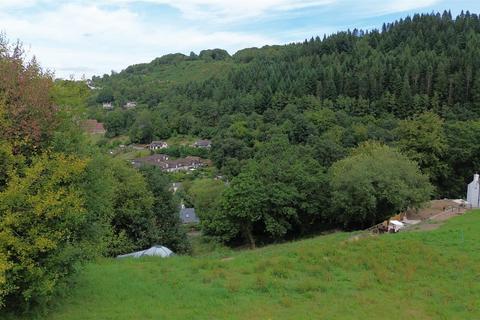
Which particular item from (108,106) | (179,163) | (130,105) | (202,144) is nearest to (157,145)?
(202,144)

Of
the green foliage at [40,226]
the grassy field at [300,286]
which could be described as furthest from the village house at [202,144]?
the green foliage at [40,226]

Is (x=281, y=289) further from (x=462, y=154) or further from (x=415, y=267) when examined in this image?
(x=462, y=154)

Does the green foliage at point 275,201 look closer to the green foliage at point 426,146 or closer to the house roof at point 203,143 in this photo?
the green foliage at point 426,146

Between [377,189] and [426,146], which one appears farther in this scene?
[426,146]

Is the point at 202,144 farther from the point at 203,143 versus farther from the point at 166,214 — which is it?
the point at 166,214

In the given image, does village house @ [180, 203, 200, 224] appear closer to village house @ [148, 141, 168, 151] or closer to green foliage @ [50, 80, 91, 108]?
village house @ [148, 141, 168, 151]

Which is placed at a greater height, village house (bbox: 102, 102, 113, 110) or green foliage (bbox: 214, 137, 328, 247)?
village house (bbox: 102, 102, 113, 110)

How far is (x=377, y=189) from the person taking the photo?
26.4 meters

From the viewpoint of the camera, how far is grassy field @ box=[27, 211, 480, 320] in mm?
9656

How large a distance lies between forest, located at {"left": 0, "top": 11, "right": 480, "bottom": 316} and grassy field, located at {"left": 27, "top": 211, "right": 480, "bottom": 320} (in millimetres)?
1237

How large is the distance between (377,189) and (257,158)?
940 inches

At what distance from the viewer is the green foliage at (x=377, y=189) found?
26.0 meters

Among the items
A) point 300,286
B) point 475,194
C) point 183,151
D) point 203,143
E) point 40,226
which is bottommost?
point 183,151

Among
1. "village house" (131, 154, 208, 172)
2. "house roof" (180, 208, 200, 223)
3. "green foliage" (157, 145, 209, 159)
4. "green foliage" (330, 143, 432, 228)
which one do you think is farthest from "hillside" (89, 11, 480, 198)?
"green foliage" (330, 143, 432, 228)
